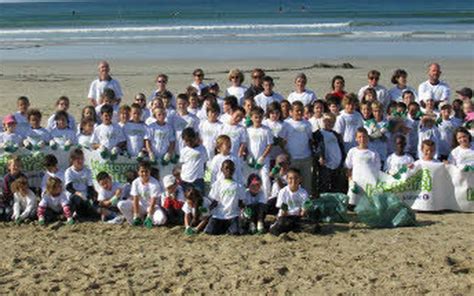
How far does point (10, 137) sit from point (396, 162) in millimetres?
5875

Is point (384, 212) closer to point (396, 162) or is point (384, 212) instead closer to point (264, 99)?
point (396, 162)

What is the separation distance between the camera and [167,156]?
11.0m

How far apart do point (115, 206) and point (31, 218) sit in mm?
1255

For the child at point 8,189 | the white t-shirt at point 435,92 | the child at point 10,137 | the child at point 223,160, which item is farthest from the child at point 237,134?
the white t-shirt at point 435,92

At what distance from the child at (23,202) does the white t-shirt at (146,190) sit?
153 cm

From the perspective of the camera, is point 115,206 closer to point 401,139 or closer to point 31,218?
point 31,218

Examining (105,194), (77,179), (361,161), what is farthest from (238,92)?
(77,179)

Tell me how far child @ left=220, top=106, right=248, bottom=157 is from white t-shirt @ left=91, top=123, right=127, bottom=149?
→ 5.55ft

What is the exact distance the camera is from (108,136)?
11.2 m

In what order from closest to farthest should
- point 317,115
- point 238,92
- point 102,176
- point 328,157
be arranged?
point 102,176 < point 328,157 < point 317,115 < point 238,92

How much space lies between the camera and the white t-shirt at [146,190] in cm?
1041

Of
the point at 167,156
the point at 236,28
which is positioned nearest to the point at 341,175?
the point at 167,156

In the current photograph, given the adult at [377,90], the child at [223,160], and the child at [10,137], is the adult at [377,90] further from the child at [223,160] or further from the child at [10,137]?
the child at [10,137]

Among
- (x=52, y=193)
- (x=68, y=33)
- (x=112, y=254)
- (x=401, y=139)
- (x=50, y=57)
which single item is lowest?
(x=112, y=254)
